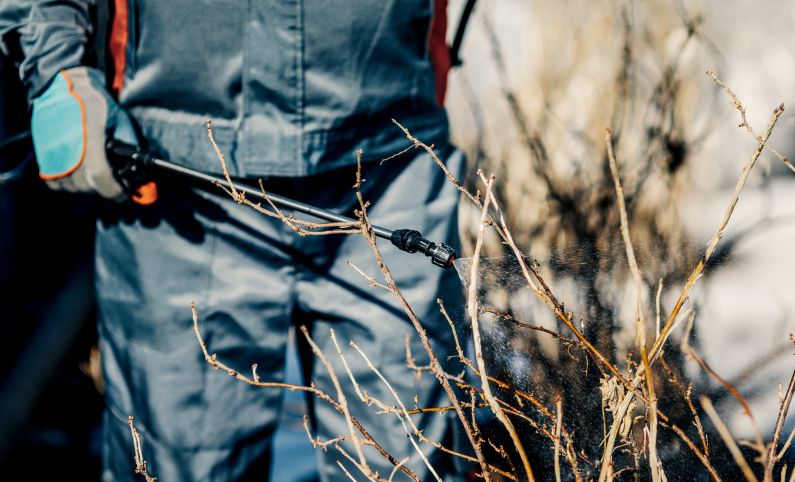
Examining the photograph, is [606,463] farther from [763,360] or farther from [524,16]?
[524,16]

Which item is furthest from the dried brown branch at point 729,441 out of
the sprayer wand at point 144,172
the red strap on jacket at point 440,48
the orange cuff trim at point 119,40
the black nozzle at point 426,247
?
the orange cuff trim at point 119,40

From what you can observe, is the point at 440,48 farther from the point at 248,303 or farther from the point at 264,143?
the point at 248,303

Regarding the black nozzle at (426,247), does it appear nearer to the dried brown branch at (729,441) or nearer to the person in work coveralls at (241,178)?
the person in work coveralls at (241,178)

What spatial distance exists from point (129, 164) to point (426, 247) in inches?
27.9

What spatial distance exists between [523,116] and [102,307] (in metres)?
1.90

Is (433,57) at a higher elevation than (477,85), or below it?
higher

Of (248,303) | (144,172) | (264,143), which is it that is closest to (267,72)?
(264,143)

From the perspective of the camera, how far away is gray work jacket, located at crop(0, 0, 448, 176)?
1.29 metres

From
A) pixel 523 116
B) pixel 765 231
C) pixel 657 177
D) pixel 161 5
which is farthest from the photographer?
pixel 523 116

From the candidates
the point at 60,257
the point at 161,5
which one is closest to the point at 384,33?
the point at 161,5

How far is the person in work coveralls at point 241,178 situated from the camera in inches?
51.3

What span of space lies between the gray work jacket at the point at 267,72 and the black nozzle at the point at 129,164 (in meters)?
0.07

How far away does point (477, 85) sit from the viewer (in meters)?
2.83

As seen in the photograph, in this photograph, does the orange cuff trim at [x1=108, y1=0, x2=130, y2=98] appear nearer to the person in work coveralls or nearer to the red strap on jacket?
the person in work coveralls
